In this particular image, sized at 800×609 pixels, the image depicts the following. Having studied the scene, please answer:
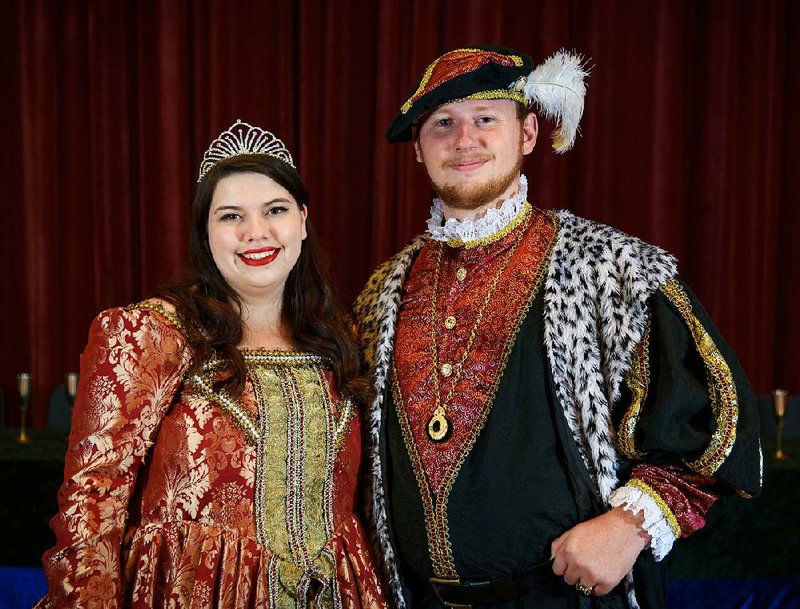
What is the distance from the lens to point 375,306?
213 cm

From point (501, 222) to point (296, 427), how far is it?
2.31 feet

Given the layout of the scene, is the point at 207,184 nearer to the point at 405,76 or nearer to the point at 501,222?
the point at 501,222

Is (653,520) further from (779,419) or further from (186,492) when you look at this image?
(779,419)

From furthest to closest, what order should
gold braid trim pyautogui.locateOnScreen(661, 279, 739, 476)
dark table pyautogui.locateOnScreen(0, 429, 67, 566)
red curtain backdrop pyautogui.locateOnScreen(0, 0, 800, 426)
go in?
red curtain backdrop pyautogui.locateOnScreen(0, 0, 800, 426)
dark table pyautogui.locateOnScreen(0, 429, 67, 566)
gold braid trim pyautogui.locateOnScreen(661, 279, 739, 476)

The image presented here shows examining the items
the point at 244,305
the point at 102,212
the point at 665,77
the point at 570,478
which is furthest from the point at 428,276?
the point at 102,212

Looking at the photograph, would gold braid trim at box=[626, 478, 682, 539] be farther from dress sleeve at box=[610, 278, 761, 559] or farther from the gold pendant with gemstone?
the gold pendant with gemstone

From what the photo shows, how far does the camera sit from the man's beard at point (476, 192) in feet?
6.49

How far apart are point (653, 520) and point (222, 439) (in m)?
0.91

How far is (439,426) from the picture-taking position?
183cm

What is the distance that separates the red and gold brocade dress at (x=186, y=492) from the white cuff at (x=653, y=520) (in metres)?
0.60

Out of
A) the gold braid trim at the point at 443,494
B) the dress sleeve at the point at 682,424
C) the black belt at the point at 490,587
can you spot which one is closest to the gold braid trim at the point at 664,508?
the dress sleeve at the point at 682,424

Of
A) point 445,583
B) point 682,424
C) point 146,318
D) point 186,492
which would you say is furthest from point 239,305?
point 682,424

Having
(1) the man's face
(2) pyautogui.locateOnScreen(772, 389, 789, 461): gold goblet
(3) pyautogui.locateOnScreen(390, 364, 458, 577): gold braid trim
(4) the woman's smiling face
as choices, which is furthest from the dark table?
(2) pyautogui.locateOnScreen(772, 389, 789, 461): gold goblet

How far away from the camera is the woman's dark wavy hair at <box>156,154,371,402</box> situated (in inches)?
70.7
